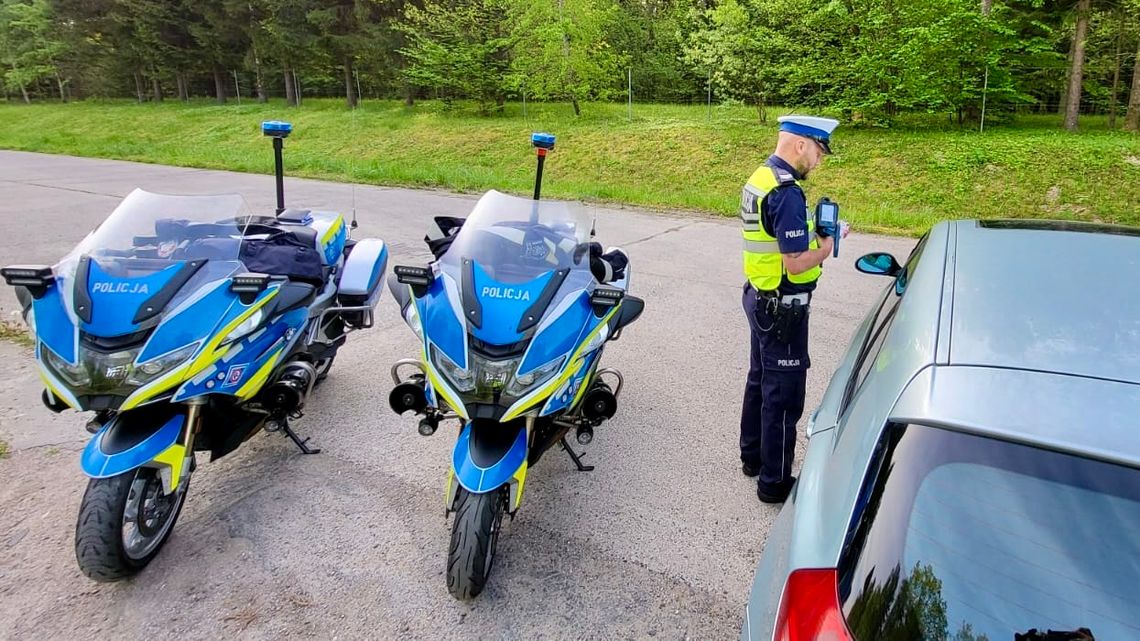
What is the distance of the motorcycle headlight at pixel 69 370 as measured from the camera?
2621 mm

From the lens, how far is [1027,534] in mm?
1200

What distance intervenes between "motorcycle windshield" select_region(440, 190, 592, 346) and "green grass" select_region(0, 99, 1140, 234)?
836 centimetres

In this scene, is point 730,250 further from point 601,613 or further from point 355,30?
point 355,30

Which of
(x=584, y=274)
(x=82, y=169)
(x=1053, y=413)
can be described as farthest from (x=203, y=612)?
(x=82, y=169)

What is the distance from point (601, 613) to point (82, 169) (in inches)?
831

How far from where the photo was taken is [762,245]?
2990 mm

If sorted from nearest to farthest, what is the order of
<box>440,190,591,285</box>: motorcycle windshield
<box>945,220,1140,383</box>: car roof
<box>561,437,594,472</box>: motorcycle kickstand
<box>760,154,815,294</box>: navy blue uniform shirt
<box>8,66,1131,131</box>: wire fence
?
Result: <box>945,220,1140,383</box>: car roof, <box>760,154,815,294</box>: navy blue uniform shirt, <box>440,190,591,285</box>: motorcycle windshield, <box>561,437,594,472</box>: motorcycle kickstand, <box>8,66,1131,131</box>: wire fence

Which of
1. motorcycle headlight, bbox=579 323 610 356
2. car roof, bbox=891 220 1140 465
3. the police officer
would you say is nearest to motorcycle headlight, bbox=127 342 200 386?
motorcycle headlight, bbox=579 323 610 356

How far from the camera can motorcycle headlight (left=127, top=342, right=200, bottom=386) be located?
8.62 feet

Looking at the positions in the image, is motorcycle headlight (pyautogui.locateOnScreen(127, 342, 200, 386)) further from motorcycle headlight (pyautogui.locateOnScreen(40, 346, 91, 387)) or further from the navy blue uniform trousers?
the navy blue uniform trousers

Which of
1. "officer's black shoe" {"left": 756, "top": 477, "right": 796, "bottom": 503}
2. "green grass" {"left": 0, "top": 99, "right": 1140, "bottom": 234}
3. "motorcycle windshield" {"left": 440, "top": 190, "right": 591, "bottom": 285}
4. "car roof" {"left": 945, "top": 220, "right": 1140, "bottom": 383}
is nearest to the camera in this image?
"car roof" {"left": 945, "top": 220, "right": 1140, "bottom": 383}

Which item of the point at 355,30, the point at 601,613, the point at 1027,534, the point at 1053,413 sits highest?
the point at 355,30

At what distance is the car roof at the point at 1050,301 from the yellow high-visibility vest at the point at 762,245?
0.68 metres

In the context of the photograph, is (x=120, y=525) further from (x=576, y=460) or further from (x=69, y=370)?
(x=576, y=460)
